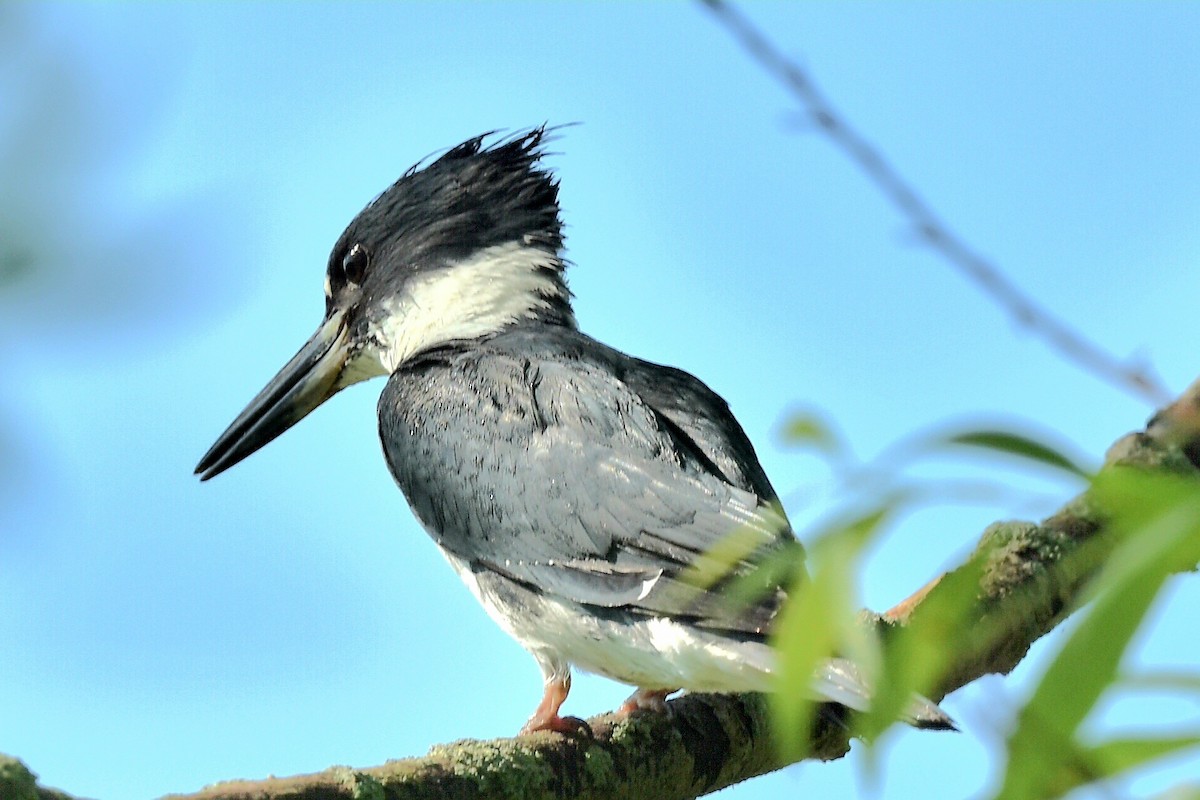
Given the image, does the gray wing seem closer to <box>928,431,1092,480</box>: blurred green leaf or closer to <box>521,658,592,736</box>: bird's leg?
<box>521,658,592,736</box>: bird's leg

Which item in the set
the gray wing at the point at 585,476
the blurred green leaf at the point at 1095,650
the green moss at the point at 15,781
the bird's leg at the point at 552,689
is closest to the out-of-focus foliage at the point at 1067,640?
the blurred green leaf at the point at 1095,650

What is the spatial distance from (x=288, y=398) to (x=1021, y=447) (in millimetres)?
3713

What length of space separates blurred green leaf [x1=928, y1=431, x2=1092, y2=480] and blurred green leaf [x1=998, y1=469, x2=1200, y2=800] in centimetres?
6

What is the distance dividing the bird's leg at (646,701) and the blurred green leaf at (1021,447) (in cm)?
210

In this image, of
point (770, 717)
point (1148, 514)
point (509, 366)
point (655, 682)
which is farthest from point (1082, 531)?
point (1148, 514)

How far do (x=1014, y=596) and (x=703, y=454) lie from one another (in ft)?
2.67

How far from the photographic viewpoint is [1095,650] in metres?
0.89

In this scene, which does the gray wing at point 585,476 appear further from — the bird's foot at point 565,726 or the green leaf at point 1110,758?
the green leaf at point 1110,758

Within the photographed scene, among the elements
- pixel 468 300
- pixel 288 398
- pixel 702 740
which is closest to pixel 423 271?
pixel 468 300

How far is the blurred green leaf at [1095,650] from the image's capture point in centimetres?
88

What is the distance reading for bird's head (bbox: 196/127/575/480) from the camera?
14.0 ft

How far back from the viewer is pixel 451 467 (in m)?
3.40

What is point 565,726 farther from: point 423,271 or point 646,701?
point 423,271

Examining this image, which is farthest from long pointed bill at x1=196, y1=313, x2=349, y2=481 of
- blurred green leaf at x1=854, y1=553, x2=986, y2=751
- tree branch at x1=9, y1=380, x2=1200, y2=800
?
blurred green leaf at x1=854, y1=553, x2=986, y2=751
